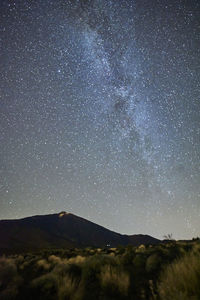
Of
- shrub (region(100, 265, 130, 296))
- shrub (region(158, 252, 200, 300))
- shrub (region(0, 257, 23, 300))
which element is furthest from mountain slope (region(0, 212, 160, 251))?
shrub (region(158, 252, 200, 300))

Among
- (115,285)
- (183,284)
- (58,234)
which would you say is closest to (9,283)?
(115,285)

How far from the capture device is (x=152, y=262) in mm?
6465

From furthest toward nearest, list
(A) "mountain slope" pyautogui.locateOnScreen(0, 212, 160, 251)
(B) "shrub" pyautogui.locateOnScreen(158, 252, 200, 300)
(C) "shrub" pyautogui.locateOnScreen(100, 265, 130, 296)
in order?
(A) "mountain slope" pyautogui.locateOnScreen(0, 212, 160, 251)
(C) "shrub" pyautogui.locateOnScreen(100, 265, 130, 296)
(B) "shrub" pyautogui.locateOnScreen(158, 252, 200, 300)

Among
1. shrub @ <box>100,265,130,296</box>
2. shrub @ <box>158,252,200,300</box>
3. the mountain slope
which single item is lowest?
the mountain slope

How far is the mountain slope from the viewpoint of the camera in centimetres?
7257

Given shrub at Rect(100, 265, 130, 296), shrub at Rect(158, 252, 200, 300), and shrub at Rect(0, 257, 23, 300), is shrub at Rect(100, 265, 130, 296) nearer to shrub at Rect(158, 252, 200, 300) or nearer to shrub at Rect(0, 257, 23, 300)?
shrub at Rect(158, 252, 200, 300)

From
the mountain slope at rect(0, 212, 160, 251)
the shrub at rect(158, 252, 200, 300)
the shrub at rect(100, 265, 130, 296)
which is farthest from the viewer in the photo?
the mountain slope at rect(0, 212, 160, 251)

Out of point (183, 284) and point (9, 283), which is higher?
point (183, 284)

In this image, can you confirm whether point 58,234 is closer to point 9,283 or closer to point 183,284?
point 9,283

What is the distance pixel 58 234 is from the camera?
94.7 metres

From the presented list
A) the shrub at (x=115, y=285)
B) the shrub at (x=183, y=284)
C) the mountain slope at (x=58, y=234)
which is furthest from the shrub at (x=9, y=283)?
the mountain slope at (x=58, y=234)

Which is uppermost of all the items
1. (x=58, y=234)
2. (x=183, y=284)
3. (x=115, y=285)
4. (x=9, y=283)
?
(x=183, y=284)

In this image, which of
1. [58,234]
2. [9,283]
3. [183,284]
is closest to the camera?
[183,284]

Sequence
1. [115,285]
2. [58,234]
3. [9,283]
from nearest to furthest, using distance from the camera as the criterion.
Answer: [115,285]
[9,283]
[58,234]
